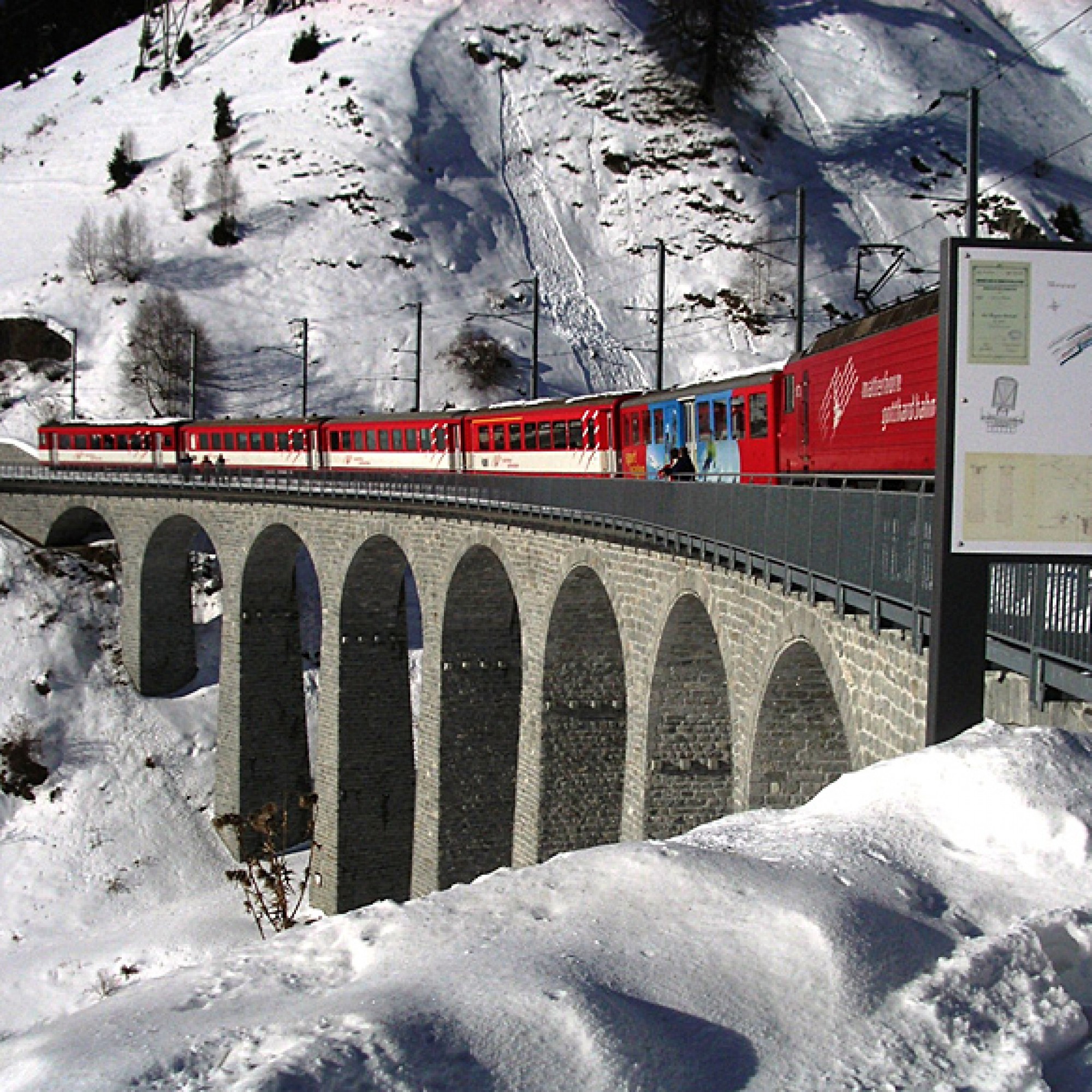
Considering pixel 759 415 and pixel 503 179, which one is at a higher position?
pixel 503 179

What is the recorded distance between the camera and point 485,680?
2567 centimetres

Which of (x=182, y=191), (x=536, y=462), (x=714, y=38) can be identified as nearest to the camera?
(x=536, y=462)

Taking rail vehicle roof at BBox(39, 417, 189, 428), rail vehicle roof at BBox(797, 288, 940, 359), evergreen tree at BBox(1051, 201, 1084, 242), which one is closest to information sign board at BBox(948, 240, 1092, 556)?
rail vehicle roof at BBox(797, 288, 940, 359)

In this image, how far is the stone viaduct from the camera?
1306 cm

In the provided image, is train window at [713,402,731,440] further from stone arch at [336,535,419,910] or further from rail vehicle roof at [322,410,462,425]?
rail vehicle roof at [322,410,462,425]

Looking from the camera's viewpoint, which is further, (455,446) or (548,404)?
(455,446)

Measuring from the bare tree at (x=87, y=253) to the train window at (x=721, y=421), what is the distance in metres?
53.3

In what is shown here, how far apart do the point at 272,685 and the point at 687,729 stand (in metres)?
19.5

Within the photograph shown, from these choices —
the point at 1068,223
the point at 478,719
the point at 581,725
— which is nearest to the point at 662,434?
the point at 581,725

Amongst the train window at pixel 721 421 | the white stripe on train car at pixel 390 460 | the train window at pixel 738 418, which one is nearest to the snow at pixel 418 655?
the white stripe on train car at pixel 390 460

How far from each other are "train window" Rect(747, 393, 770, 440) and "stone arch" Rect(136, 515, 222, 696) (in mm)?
22200

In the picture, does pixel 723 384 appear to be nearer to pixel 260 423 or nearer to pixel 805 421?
pixel 805 421

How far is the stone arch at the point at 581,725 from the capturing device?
20672 millimetres

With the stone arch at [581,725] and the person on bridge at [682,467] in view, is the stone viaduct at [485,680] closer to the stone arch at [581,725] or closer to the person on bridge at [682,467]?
the stone arch at [581,725]
